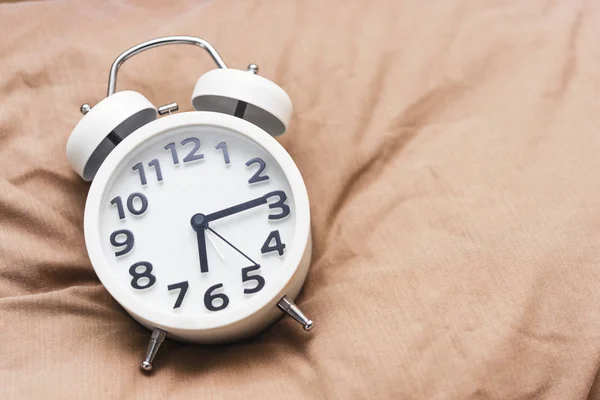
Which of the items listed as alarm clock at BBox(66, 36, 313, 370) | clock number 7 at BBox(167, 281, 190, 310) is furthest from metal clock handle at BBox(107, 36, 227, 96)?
clock number 7 at BBox(167, 281, 190, 310)

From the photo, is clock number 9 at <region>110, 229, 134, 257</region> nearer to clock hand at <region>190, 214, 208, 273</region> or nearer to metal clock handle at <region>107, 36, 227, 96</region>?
clock hand at <region>190, 214, 208, 273</region>

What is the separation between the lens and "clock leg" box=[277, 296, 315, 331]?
0.67 metres

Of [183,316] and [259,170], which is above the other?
[259,170]

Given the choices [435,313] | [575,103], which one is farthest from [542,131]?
[435,313]

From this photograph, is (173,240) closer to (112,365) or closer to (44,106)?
(112,365)

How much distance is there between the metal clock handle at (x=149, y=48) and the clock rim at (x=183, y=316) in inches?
3.8

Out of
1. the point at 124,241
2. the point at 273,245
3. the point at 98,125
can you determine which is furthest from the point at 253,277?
the point at 98,125

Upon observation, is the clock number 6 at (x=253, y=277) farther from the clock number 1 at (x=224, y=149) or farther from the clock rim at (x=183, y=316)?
the clock number 1 at (x=224, y=149)

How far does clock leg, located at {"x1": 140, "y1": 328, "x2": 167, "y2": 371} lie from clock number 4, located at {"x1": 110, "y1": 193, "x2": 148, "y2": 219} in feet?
0.44

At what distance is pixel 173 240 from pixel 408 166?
30 cm

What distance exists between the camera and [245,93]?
2.48 feet

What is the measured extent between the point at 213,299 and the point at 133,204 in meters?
0.15

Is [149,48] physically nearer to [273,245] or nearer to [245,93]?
[245,93]

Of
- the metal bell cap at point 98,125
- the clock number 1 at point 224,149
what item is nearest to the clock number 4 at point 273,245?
the clock number 1 at point 224,149
